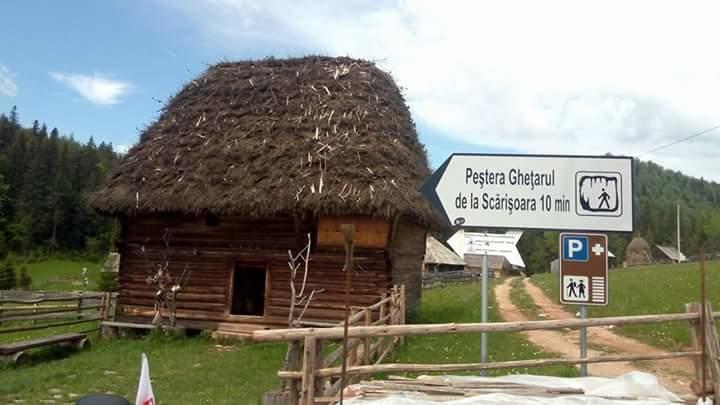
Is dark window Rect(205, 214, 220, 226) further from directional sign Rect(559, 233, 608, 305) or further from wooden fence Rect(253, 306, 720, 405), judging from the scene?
directional sign Rect(559, 233, 608, 305)

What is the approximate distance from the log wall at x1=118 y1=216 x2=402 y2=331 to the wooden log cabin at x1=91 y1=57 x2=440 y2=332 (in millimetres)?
25

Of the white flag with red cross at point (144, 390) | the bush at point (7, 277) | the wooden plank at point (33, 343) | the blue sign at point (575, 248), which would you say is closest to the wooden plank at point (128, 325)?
the wooden plank at point (33, 343)

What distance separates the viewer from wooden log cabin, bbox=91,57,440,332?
1233 centimetres

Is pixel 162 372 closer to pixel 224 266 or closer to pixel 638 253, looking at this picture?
pixel 224 266

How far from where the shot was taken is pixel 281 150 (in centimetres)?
1331

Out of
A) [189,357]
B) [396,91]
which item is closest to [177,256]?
[189,357]

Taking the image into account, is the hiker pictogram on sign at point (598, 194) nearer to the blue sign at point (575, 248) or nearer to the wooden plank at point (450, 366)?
the blue sign at point (575, 248)

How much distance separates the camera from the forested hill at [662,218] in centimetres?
7519

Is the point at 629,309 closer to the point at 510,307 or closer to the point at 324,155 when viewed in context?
the point at 510,307

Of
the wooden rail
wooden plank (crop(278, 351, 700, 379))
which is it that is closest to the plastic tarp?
wooden plank (crop(278, 351, 700, 379))

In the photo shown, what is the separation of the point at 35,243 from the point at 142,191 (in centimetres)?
5696

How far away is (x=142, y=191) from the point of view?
13.4 metres

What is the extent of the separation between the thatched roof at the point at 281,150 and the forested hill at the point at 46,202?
164ft

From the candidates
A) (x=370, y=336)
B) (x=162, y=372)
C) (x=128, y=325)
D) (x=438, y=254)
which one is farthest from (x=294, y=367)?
(x=438, y=254)
